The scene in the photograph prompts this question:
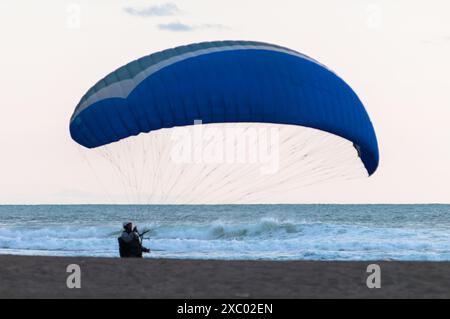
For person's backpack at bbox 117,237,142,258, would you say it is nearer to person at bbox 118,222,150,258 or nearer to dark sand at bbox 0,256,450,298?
person at bbox 118,222,150,258

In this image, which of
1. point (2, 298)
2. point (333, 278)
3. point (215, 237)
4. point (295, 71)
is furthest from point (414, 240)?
point (2, 298)

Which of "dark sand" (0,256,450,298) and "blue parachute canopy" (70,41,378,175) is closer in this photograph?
"dark sand" (0,256,450,298)

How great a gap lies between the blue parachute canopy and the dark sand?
3.42 meters

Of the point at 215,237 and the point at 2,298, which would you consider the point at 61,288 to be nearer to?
the point at 2,298

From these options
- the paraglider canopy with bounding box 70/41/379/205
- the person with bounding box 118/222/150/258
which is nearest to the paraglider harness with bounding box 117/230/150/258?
the person with bounding box 118/222/150/258

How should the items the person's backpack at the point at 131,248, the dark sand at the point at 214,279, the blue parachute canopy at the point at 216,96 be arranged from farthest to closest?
the person's backpack at the point at 131,248, the blue parachute canopy at the point at 216,96, the dark sand at the point at 214,279

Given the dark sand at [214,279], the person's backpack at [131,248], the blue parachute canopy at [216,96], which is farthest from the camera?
the person's backpack at [131,248]

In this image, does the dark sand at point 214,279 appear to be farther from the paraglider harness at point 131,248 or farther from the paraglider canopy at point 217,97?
the paraglider canopy at point 217,97

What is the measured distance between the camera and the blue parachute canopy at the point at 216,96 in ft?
54.4

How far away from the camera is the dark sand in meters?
11.1

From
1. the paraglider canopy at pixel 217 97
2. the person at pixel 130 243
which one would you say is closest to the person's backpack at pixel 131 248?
the person at pixel 130 243

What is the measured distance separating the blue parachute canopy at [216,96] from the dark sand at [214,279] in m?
3.42
